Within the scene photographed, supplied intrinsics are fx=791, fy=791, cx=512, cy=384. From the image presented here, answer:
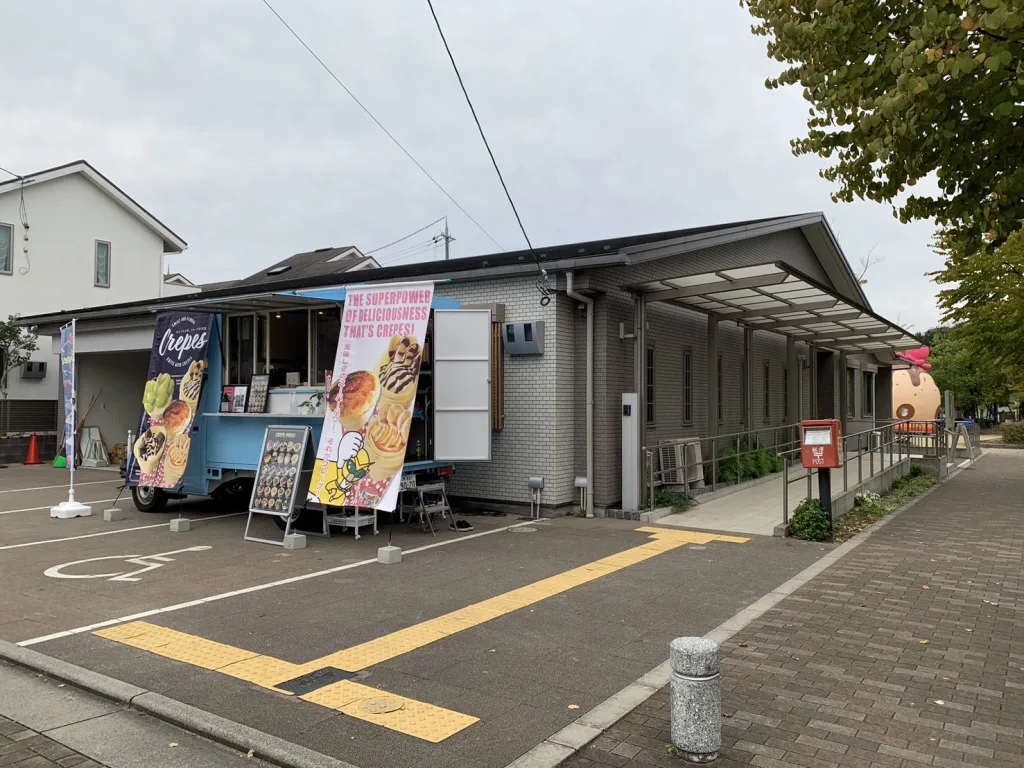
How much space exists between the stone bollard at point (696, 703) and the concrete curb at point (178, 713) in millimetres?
1607

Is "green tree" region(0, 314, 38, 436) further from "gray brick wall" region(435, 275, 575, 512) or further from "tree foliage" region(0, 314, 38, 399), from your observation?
"gray brick wall" region(435, 275, 575, 512)

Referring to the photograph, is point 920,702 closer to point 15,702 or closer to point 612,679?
point 612,679

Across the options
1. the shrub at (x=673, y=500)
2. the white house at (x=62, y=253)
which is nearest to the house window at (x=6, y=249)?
the white house at (x=62, y=253)

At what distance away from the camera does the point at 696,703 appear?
3840mm

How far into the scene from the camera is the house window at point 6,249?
2325cm

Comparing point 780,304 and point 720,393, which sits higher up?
point 780,304

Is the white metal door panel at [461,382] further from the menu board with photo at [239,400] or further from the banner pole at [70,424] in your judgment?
the banner pole at [70,424]

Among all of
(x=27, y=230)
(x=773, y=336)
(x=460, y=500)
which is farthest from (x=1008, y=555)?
(x=27, y=230)

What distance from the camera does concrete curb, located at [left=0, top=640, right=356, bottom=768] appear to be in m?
3.90

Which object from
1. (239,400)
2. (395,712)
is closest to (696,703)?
(395,712)

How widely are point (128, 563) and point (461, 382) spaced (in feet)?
14.6

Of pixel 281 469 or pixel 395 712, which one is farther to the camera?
pixel 281 469

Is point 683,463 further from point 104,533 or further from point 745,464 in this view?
point 104,533

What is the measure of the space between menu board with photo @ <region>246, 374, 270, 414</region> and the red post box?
281 inches
